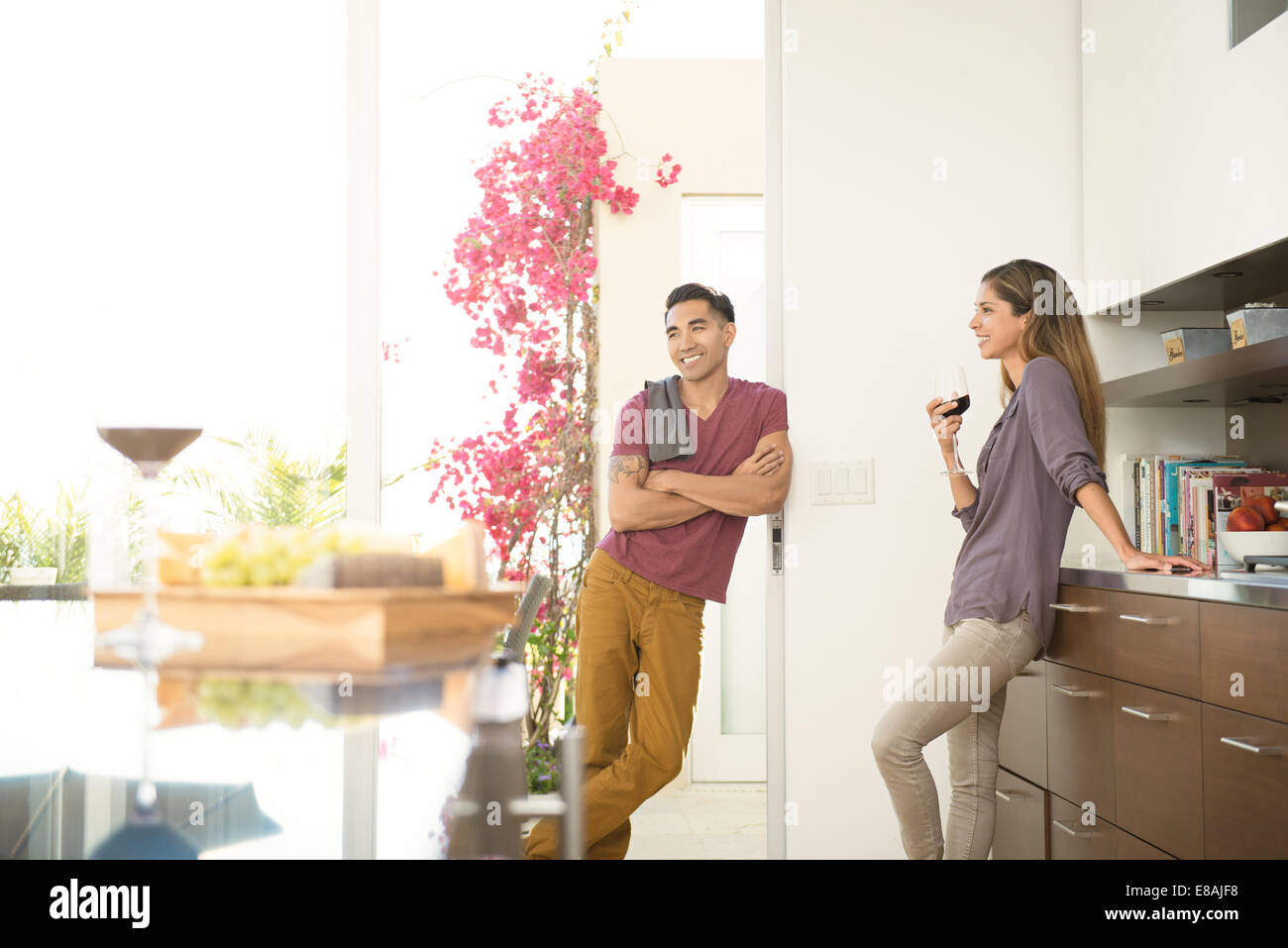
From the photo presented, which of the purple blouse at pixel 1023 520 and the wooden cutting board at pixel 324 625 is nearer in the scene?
the wooden cutting board at pixel 324 625

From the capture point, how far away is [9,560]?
197 centimetres

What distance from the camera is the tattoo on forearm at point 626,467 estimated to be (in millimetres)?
2703

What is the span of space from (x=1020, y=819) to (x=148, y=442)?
223 centimetres

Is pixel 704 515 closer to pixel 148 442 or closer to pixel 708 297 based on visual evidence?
pixel 708 297

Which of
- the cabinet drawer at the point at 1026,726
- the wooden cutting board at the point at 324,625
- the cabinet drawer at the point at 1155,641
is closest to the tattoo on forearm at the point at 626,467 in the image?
the cabinet drawer at the point at 1026,726

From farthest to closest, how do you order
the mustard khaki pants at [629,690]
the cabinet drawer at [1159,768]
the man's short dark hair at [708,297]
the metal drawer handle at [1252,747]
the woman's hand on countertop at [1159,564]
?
the man's short dark hair at [708,297]
the mustard khaki pants at [629,690]
the woman's hand on countertop at [1159,564]
the cabinet drawer at [1159,768]
the metal drawer handle at [1252,747]

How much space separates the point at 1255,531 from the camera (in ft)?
6.75

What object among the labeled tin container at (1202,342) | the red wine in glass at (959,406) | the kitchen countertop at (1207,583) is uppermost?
the labeled tin container at (1202,342)

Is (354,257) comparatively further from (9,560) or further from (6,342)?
(9,560)

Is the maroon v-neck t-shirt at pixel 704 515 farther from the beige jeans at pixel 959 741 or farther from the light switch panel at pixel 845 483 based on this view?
the beige jeans at pixel 959 741

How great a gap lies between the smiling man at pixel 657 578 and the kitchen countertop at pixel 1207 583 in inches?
32.5

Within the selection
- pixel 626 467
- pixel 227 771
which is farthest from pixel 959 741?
pixel 227 771

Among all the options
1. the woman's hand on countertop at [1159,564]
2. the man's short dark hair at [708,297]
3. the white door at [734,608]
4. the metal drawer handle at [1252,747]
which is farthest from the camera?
the white door at [734,608]

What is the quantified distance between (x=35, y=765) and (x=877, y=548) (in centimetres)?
220
